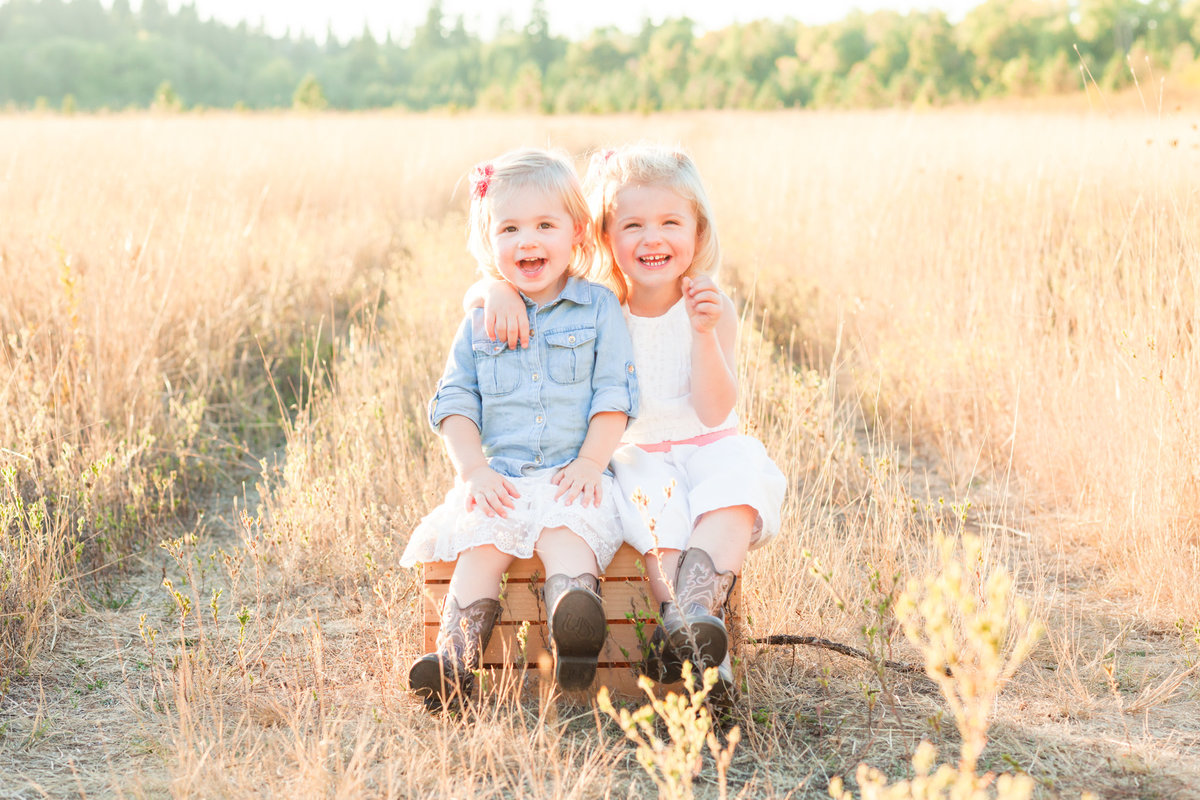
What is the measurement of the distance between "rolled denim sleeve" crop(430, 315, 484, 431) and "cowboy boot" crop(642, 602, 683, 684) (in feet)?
2.29

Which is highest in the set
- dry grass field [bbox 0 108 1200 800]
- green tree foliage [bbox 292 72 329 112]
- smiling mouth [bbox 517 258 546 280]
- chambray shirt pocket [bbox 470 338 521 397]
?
green tree foliage [bbox 292 72 329 112]

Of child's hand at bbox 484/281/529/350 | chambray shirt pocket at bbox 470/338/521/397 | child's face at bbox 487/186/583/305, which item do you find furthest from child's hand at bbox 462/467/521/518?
child's face at bbox 487/186/583/305

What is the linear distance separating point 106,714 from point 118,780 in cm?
40

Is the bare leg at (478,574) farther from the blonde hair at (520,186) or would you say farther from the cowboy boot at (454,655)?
the blonde hair at (520,186)

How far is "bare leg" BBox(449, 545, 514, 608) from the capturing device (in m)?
2.15

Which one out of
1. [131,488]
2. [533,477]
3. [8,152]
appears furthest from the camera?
[8,152]

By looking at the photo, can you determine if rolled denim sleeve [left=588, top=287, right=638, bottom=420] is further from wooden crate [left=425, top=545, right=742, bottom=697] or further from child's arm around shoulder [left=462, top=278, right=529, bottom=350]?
wooden crate [left=425, top=545, right=742, bottom=697]

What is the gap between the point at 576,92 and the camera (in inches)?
2173

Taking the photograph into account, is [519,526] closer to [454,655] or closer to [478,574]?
[478,574]

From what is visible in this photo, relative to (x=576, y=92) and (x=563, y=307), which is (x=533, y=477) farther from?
(x=576, y=92)

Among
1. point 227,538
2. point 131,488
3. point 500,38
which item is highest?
point 500,38

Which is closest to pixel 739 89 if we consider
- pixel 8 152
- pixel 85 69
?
pixel 85 69

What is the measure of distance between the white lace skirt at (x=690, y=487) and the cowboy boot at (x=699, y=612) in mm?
101

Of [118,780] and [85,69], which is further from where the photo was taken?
[85,69]
